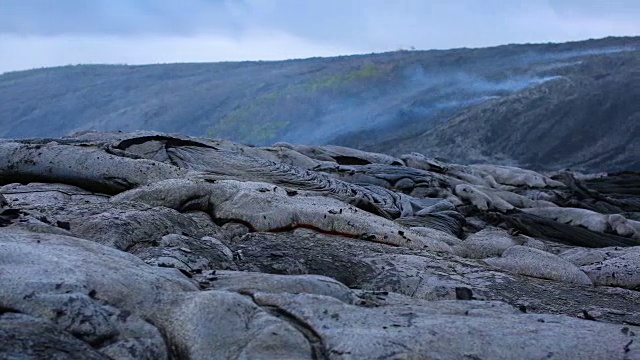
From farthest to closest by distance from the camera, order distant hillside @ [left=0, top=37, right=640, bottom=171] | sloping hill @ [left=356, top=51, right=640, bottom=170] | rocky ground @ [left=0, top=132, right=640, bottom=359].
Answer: distant hillside @ [left=0, top=37, right=640, bottom=171] < sloping hill @ [left=356, top=51, right=640, bottom=170] < rocky ground @ [left=0, top=132, right=640, bottom=359]

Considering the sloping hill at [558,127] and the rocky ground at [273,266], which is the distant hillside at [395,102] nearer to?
the sloping hill at [558,127]

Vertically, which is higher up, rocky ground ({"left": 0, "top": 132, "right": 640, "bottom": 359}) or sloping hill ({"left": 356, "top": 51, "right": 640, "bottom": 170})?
rocky ground ({"left": 0, "top": 132, "right": 640, "bottom": 359})

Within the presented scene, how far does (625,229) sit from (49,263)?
10.9m

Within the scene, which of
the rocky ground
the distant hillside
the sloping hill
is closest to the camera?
the rocky ground

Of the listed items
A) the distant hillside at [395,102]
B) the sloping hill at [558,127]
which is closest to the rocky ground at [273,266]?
the sloping hill at [558,127]

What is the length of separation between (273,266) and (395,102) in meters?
30.8

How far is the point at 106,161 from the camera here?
11.3 meters

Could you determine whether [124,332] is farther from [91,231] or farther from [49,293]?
[91,231]

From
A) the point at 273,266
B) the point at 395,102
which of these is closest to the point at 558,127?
the point at 395,102

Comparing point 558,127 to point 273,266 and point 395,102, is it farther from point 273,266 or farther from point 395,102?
point 273,266

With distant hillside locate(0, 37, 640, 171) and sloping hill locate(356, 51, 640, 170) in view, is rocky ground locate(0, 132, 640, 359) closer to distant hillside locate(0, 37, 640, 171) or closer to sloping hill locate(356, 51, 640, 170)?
sloping hill locate(356, 51, 640, 170)

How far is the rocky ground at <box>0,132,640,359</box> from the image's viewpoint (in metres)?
5.24

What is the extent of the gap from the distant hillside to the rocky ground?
53.3 feet

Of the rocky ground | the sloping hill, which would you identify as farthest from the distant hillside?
the rocky ground
